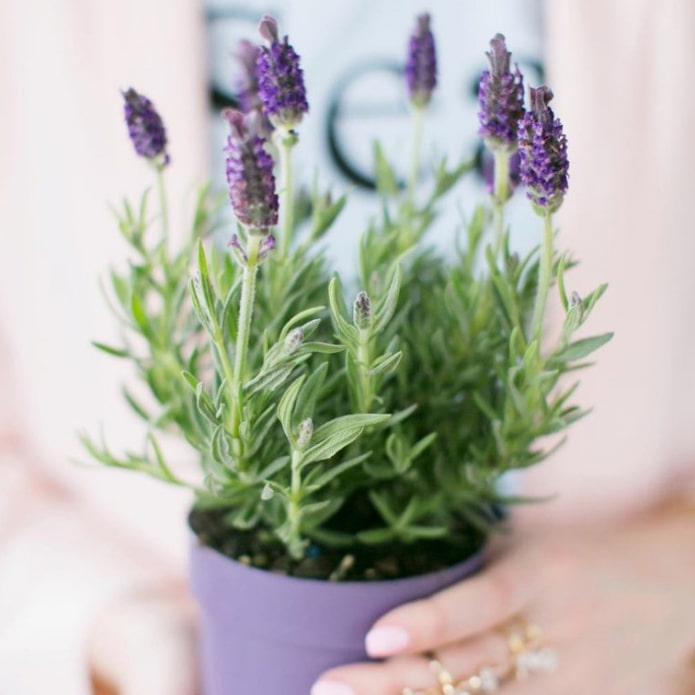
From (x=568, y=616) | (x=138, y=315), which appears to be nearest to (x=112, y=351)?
(x=138, y=315)

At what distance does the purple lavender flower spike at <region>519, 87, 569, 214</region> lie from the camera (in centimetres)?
30

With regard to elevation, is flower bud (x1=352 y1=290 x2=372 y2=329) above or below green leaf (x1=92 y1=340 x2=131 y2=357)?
above

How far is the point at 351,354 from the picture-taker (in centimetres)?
36

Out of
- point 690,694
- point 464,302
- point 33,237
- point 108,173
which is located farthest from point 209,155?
point 690,694

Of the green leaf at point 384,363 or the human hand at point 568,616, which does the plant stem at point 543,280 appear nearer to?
the green leaf at point 384,363

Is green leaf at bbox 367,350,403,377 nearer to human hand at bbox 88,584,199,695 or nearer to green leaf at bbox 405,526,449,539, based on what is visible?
green leaf at bbox 405,526,449,539

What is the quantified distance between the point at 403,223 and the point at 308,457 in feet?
0.66

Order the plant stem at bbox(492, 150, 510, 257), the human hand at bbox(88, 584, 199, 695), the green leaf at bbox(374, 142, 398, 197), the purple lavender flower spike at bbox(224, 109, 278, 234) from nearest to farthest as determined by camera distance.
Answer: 1. the purple lavender flower spike at bbox(224, 109, 278, 234)
2. the plant stem at bbox(492, 150, 510, 257)
3. the green leaf at bbox(374, 142, 398, 197)
4. the human hand at bbox(88, 584, 199, 695)

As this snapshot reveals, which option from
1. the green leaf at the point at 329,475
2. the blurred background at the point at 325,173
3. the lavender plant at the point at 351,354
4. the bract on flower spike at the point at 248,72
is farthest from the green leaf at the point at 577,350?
the blurred background at the point at 325,173

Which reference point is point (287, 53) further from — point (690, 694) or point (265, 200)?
point (690, 694)

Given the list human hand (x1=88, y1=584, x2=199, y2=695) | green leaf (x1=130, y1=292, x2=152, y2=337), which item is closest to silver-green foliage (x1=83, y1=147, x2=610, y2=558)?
green leaf (x1=130, y1=292, x2=152, y2=337)

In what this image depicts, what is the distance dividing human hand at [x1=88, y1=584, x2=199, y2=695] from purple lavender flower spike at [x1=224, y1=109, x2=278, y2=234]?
17.8 inches

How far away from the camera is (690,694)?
689 millimetres

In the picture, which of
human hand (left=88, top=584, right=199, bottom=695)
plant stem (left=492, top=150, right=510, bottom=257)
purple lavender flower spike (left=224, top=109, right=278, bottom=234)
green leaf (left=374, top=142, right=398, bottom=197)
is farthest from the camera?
human hand (left=88, top=584, right=199, bottom=695)
